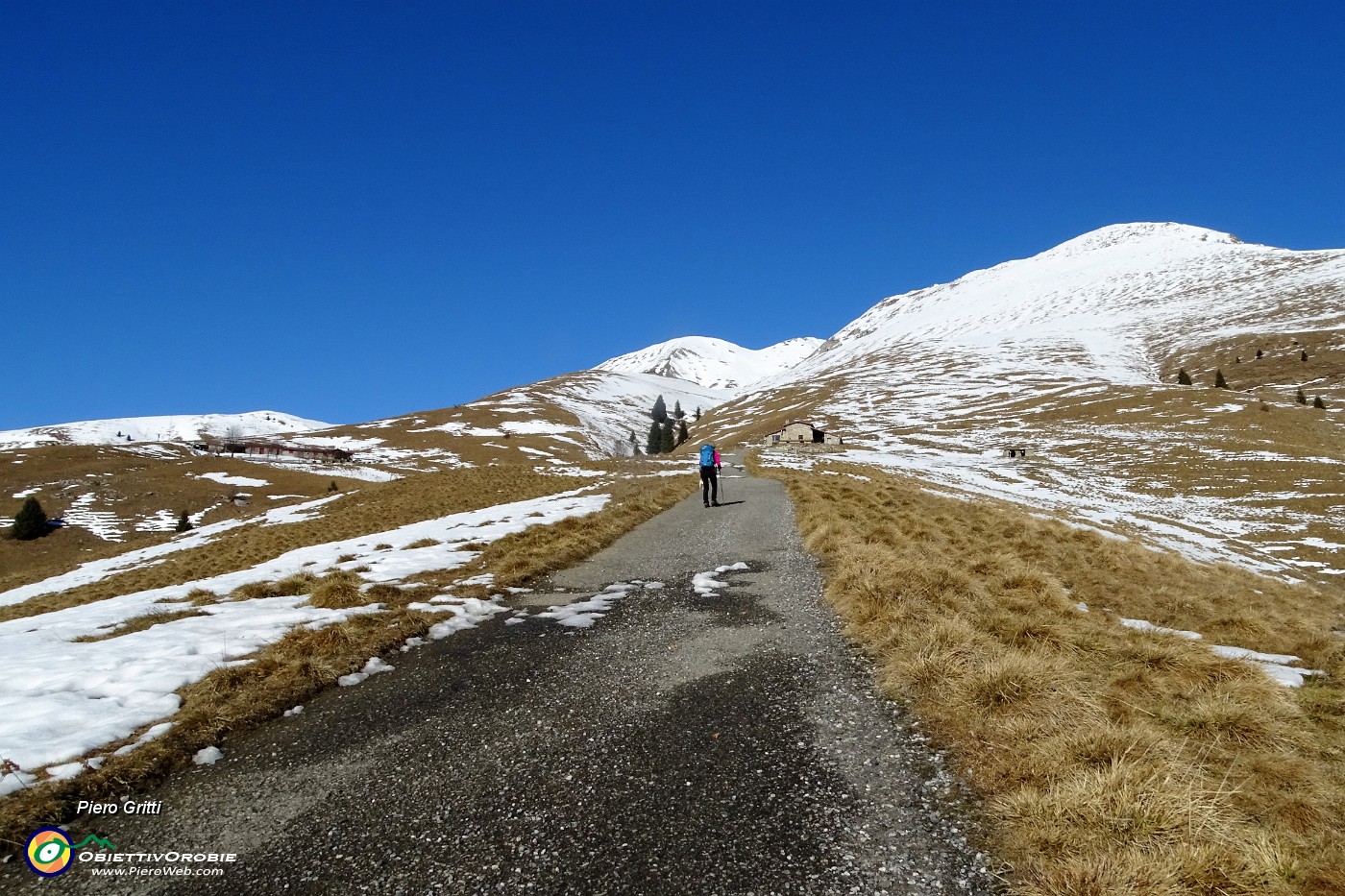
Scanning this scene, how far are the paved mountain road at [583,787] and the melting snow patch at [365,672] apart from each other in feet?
0.58

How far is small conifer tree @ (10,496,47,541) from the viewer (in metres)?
62.4

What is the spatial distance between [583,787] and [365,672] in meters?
4.75

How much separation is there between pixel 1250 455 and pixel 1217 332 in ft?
453

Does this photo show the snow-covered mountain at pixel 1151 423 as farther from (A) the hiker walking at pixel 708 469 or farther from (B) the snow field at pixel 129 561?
(B) the snow field at pixel 129 561

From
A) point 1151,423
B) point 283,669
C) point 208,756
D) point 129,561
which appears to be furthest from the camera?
point 1151,423

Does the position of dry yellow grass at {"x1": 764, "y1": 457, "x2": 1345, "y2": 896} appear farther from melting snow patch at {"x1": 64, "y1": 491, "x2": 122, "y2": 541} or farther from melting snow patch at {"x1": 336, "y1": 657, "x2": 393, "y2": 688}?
melting snow patch at {"x1": 64, "y1": 491, "x2": 122, "y2": 541}

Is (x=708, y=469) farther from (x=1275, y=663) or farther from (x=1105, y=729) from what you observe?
(x=1105, y=729)

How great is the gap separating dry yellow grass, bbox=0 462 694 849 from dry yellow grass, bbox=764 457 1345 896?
23.6 feet

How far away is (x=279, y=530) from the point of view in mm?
33250

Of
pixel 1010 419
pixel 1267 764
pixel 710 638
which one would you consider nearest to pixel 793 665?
pixel 710 638

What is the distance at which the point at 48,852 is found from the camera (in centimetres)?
488

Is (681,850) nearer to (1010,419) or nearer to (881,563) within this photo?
(881,563)

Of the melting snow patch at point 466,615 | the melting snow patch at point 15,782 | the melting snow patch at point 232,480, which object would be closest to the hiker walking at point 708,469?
the melting snow patch at point 466,615

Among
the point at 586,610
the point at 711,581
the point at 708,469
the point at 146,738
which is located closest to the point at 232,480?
the point at 708,469
